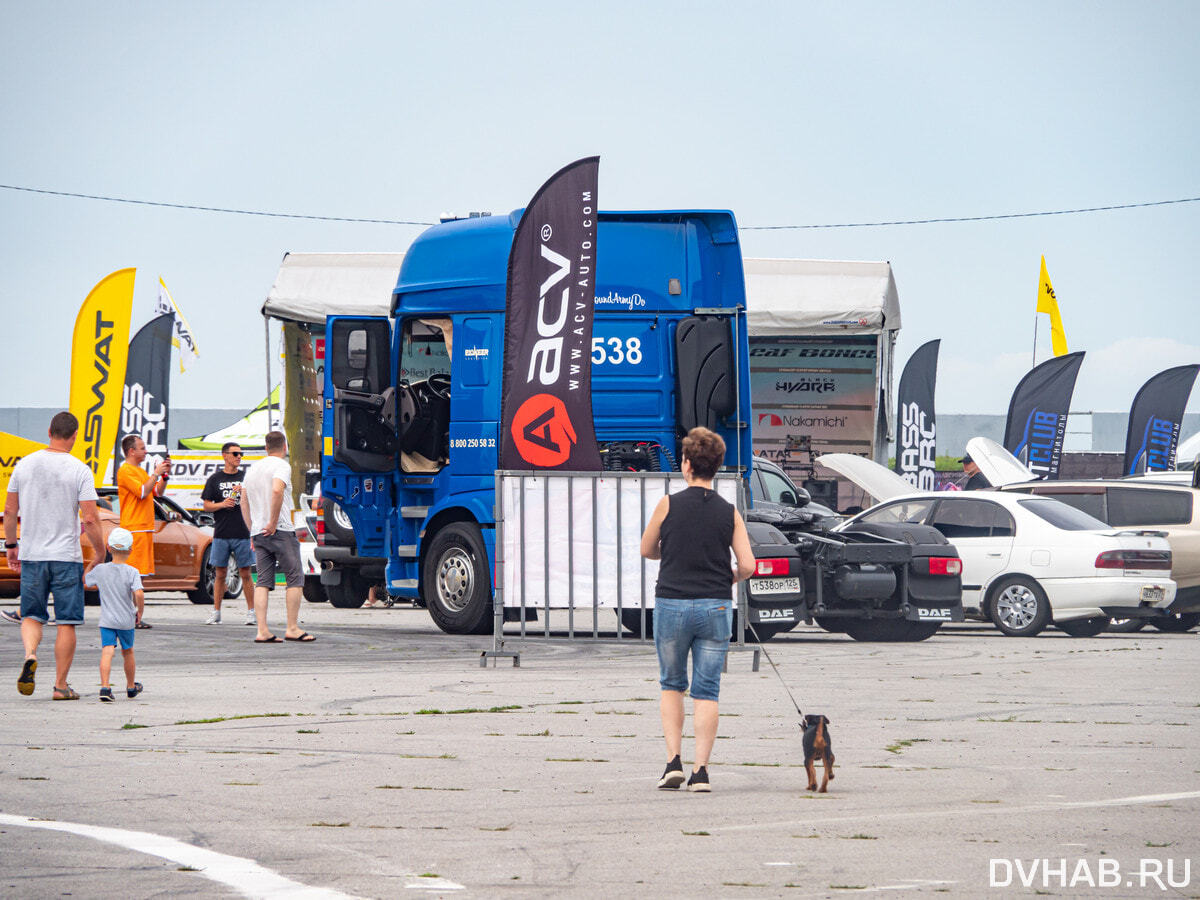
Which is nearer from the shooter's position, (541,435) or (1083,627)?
(541,435)

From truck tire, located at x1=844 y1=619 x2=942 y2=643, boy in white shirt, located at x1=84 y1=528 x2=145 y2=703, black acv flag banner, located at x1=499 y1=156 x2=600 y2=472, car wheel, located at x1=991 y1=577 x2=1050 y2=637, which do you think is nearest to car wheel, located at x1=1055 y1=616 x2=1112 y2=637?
car wheel, located at x1=991 y1=577 x2=1050 y2=637

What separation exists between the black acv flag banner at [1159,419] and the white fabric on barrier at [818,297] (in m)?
13.6

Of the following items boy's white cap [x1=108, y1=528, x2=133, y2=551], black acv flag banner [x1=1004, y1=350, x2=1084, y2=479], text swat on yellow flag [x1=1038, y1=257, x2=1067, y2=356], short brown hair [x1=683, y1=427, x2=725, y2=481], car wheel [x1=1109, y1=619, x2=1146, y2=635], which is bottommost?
car wheel [x1=1109, y1=619, x2=1146, y2=635]

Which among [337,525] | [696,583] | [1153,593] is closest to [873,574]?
[1153,593]

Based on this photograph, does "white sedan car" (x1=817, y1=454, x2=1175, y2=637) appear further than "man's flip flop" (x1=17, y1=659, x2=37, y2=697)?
Yes

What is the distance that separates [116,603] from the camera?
33.4 feet

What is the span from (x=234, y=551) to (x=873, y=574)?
652cm

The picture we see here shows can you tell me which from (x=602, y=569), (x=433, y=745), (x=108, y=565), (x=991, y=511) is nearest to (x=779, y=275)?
(x=991, y=511)

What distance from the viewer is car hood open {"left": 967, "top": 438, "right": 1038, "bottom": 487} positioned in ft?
68.0

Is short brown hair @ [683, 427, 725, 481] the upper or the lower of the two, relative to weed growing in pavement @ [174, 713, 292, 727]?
upper

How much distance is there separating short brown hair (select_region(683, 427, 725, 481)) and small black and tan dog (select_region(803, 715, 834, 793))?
1234 mm

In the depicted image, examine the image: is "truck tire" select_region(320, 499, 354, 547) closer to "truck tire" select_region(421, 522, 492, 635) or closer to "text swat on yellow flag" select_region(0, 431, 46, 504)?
"truck tire" select_region(421, 522, 492, 635)

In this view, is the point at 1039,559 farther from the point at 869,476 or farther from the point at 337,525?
the point at 337,525

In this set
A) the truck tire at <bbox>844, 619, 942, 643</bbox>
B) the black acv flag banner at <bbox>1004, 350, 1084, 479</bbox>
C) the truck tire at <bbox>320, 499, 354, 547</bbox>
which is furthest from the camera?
the black acv flag banner at <bbox>1004, 350, 1084, 479</bbox>
